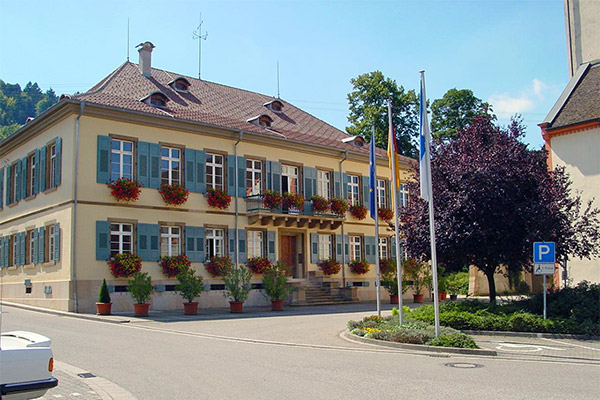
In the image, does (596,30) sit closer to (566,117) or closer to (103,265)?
(566,117)

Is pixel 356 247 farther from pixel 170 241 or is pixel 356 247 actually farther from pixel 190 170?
pixel 170 241

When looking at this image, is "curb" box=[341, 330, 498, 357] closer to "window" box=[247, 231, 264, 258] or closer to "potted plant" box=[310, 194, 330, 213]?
"window" box=[247, 231, 264, 258]

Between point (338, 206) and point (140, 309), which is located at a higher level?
point (338, 206)

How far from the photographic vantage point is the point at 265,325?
19875 mm

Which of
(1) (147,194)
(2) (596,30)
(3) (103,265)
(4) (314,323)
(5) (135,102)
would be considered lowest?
(4) (314,323)

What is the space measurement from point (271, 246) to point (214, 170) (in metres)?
4.90

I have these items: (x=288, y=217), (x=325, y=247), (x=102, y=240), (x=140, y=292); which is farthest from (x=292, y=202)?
(x=140, y=292)

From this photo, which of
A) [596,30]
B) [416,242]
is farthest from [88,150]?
[596,30]

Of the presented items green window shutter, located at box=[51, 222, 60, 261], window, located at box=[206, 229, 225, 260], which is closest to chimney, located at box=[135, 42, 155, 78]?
window, located at box=[206, 229, 225, 260]

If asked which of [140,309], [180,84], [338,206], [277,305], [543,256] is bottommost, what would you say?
[277,305]

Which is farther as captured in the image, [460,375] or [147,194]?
[147,194]

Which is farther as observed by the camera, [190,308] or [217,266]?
[217,266]

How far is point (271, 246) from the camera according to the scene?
1256 inches

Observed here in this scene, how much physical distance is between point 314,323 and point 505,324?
652cm
